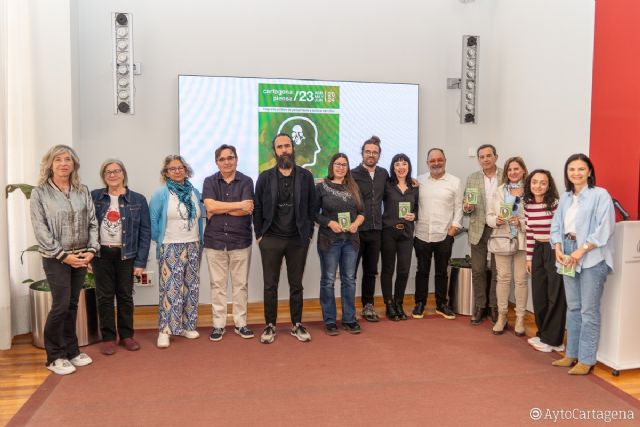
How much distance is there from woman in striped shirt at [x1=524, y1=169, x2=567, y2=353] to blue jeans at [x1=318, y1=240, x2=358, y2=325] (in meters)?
1.36

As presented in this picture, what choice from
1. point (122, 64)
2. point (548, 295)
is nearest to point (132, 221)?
point (122, 64)

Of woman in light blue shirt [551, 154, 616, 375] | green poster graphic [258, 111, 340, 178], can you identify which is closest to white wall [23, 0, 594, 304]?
green poster graphic [258, 111, 340, 178]

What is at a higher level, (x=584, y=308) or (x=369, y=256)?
(x=369, y=256)

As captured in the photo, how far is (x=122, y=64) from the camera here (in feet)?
16.8

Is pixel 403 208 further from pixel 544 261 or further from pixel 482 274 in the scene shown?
pixel 544 261

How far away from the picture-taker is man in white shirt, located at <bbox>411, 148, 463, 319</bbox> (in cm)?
487

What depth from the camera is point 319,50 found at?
5.64m

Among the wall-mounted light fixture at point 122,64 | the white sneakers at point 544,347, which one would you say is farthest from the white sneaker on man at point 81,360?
the white sneakers at point 544,347

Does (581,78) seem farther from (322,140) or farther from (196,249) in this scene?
(196,249)

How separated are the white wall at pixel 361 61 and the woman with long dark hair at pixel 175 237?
52.0 inches

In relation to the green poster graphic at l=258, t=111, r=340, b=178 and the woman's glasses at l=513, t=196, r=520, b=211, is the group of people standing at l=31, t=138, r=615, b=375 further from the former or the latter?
the green poster graphic at l=258, t=111, r=340, b=178

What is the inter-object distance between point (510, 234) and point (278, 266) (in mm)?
1855

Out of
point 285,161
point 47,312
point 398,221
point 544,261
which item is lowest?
point 47,312

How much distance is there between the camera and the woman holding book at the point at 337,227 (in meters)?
4.39
